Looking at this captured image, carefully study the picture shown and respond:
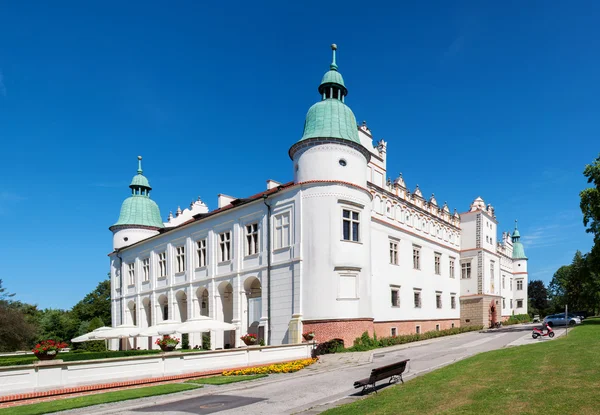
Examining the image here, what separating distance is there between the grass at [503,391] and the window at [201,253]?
86.8 feet

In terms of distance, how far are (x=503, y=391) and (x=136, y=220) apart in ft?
154

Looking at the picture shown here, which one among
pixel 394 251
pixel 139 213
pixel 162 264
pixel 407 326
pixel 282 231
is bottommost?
pixel 407 326

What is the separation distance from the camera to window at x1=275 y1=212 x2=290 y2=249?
2997 centimetres

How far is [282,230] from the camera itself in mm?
30359

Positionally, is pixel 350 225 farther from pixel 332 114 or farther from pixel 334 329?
pixel 332 114

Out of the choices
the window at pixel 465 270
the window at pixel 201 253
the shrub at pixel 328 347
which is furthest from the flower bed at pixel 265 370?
the window at pixel 465 270

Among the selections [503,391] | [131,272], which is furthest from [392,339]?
[131,272]

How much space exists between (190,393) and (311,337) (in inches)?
473

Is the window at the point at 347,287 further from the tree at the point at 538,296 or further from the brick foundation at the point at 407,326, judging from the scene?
the tree at the point at 538,296

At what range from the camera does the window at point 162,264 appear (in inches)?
1711

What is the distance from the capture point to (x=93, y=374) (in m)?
16.0

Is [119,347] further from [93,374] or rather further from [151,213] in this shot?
[93,374]

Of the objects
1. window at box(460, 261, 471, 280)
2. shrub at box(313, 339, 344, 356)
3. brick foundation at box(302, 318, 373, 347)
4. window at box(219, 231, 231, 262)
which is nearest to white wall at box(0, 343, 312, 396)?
shrub at box(313, 339, 344, 356)

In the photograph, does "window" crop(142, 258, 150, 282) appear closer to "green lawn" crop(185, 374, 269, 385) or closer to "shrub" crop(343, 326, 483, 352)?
Answer: "shrub" crop(343, 326, 483, 352)
